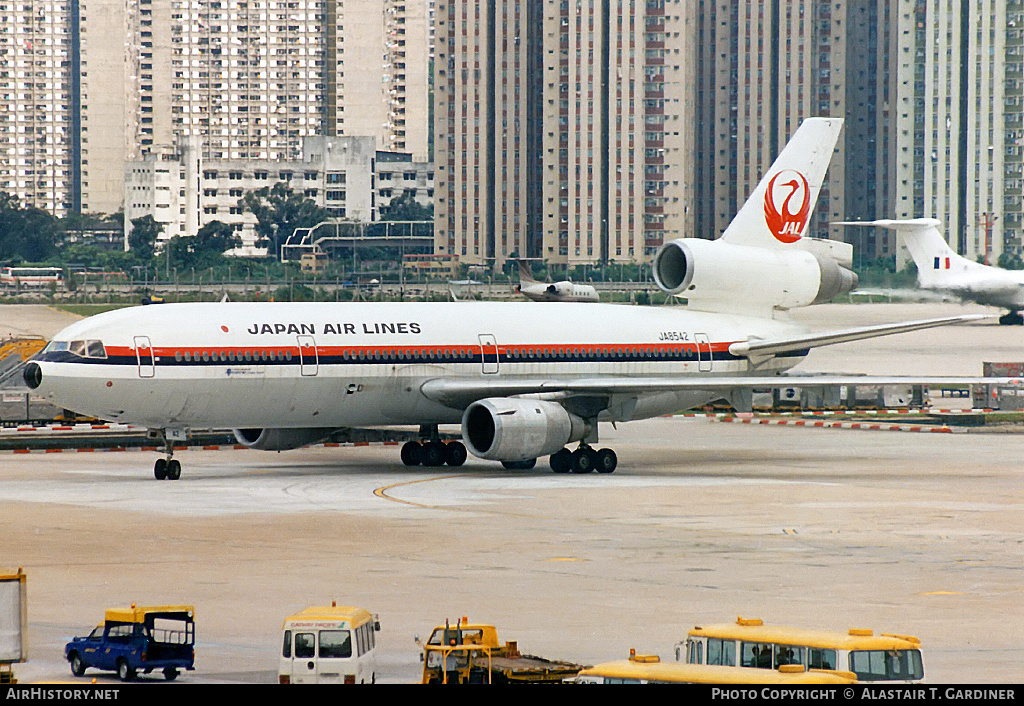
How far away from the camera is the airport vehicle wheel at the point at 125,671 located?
16.5 meters

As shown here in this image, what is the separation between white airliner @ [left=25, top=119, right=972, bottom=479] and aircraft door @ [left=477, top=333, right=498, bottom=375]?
0.03m

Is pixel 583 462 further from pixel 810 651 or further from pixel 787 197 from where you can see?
pixel 810 651

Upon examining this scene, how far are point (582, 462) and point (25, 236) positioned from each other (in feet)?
428

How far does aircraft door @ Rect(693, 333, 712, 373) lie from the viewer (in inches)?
1695

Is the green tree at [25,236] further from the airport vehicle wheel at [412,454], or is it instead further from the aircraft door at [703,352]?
the aircraft door at [703,352]

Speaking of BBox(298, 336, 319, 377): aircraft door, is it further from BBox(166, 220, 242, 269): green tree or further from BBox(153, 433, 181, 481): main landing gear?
BBox(166, 220, 242, 269): green tree

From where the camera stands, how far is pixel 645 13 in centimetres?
18238

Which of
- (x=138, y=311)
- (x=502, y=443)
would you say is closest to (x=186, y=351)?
(x=138, y=311)

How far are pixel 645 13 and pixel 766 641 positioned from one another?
6806 inches

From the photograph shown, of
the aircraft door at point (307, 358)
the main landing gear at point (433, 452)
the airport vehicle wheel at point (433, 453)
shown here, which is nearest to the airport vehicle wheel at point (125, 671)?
the aircraft door at point (307, 358)

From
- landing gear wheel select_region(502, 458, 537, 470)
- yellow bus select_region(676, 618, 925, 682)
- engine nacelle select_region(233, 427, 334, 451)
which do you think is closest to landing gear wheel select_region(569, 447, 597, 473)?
landing gear wheel select_region(502, 458, 537, 470)

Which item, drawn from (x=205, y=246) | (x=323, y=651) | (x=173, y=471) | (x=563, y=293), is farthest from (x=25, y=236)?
(x=323, y=651)

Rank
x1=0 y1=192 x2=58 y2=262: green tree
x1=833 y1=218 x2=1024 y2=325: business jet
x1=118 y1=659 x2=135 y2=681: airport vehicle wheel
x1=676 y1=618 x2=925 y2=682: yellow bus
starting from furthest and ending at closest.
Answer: x1=0 y1=192 x2=58 y2=262: green tree, x1=833 y1=218 x2=1024 y2=325: business jet, x1=118 y1=659 x2=135 y2=681: airport vehicle wheel, x1=676 y1=618 x2=925 y2=682: yellow bus

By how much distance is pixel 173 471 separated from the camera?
3709 cm
